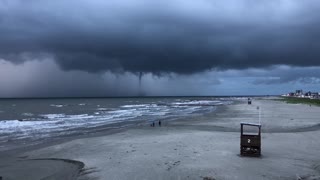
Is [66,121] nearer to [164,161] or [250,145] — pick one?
[164,161]

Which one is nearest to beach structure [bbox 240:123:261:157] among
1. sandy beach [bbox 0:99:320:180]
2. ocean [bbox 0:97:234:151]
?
sandy beach [bbox 0:99:320:180]

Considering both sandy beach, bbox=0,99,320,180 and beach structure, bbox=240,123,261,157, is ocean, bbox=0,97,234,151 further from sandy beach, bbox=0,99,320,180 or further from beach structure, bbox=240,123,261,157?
beach structure, bbox=240,123,261,157

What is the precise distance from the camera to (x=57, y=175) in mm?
14859

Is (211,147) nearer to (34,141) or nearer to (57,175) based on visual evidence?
(57,175)

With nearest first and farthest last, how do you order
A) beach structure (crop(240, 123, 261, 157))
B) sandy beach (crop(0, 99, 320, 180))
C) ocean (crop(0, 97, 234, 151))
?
sandy beach (crop(0, 99, 320, 180)) → beach structure (crop(240, 123, 261, 157)) → ocean (crop(0, 97, 234, 151))

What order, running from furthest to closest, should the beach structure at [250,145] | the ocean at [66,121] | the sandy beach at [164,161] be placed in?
1. the ocean at [66,121]
2. the beach structure at [250,145]
3. the sandy beach at [164,161]

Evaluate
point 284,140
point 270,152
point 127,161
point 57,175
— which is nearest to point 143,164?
point 127,161

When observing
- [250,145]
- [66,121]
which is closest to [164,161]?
[250,145]

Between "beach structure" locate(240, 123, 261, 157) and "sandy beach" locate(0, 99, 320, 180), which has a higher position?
"beach structure" locate(240, 123, 261, 157)

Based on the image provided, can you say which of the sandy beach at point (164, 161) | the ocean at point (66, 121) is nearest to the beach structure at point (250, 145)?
the sandy beach at point (164, 161)

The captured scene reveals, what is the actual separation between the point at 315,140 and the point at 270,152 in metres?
7.08

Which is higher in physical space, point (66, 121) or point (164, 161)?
point (164, 161)

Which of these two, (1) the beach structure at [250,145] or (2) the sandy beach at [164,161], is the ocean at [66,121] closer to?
(2) the sandy beach at [164,161]

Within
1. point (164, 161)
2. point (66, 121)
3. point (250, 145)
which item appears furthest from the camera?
point (66, 121)
